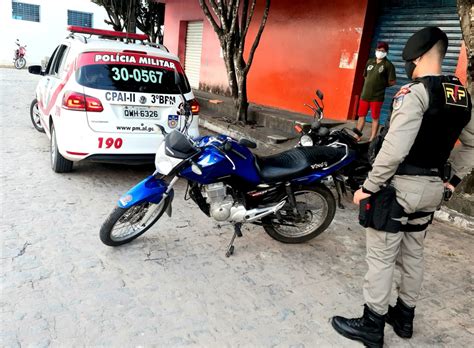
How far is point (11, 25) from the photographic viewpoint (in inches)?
883

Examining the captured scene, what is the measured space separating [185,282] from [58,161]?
2812 mm

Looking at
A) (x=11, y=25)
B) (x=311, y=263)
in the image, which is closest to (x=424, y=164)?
(x=311, y=263)

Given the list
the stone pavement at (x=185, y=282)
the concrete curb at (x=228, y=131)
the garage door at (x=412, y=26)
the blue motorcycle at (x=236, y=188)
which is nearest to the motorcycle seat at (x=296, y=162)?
Result: the blue motorcycle at (x=236, y=188)

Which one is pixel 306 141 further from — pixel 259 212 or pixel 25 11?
pixel 25 11

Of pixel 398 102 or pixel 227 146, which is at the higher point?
pixel 398 102

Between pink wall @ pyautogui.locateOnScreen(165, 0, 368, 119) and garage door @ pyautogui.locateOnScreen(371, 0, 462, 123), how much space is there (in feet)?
1.58

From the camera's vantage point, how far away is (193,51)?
47.3 feet

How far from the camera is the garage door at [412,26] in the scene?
687 centimetres

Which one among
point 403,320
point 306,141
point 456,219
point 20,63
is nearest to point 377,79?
point 306,141

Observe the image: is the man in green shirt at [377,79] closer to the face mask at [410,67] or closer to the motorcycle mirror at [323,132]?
the motorcycle mirror at [323,132]

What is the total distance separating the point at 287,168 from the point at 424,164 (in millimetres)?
1358

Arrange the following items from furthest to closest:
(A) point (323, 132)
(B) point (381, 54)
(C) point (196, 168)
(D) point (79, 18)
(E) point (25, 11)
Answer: (D) point (79, 18) → (E) point (25, 11) → (B) point (381, 54) → (A) point (323, 132) → (C) point (196, 168)

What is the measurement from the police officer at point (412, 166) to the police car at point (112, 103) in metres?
2.74

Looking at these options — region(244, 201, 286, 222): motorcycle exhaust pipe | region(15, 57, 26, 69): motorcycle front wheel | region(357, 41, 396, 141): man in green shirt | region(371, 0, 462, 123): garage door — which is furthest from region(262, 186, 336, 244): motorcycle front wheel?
region(15, 57, 26, 69): motorcycle front wheel
